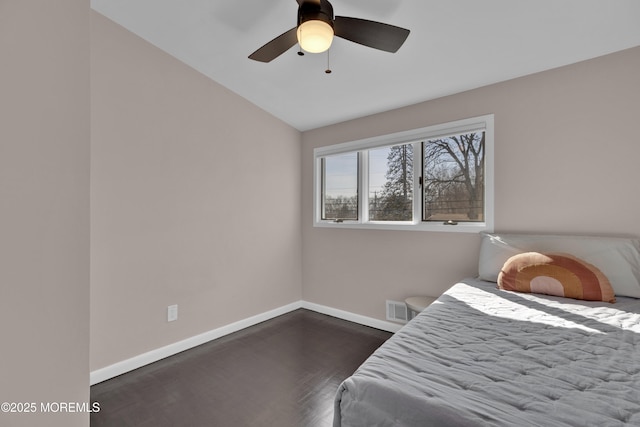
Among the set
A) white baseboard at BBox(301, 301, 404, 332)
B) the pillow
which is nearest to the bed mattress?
the pillow

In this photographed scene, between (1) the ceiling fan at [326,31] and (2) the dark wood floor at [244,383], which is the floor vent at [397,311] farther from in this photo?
(1) the ceiling fan at [326,31]

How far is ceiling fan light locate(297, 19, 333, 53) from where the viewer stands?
1354 millimetres

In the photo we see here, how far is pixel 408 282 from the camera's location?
2859 millimetres

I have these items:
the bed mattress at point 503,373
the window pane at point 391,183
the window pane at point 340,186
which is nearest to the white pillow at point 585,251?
the bed mattress at point 503,373

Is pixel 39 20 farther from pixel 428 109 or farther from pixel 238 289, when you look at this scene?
pixel 428 109

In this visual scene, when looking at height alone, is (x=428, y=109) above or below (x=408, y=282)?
above

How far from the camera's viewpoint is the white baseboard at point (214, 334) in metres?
2.13

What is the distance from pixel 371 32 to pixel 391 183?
5.89 feet

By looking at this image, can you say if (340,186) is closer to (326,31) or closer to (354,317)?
(354,317)

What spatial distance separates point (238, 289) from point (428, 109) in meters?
2.63

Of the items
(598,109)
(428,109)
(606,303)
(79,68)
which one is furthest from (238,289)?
(598,109)

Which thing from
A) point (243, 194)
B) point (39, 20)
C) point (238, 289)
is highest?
point (39, 20)

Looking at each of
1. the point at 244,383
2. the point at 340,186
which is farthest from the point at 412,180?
the point at 244,383

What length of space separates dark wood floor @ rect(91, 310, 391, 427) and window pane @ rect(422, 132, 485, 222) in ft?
4.56
